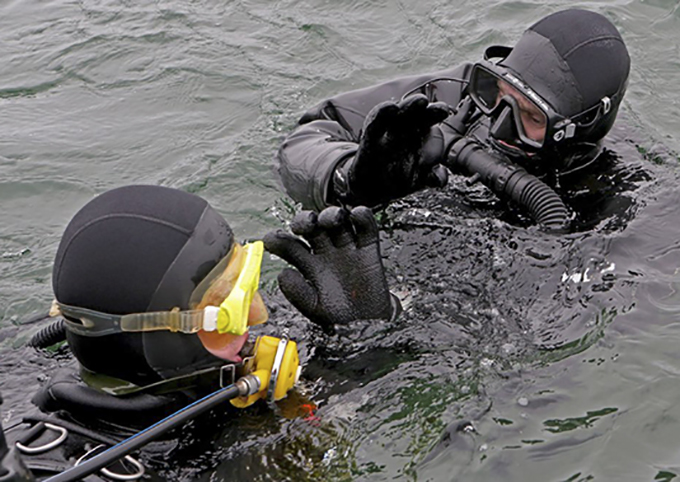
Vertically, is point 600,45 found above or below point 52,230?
above

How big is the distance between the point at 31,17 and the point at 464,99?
14.9ft

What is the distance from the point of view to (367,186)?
3686 mm

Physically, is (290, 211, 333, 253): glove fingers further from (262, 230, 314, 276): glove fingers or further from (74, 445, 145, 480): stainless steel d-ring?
(74, 445, 145, 480): stainless steel d-ring

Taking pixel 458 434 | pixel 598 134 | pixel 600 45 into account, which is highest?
pixel 600 45

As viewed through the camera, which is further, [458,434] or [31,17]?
[31,17]

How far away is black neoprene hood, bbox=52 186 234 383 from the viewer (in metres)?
2.36

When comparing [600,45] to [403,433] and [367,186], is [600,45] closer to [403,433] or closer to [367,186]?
[367,186]

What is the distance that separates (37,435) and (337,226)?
125cm

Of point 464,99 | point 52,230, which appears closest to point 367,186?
point 464,99

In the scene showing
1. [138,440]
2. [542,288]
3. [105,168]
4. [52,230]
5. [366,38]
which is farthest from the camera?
[366,38]

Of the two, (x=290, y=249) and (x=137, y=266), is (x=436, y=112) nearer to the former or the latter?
(x=290, y=249)

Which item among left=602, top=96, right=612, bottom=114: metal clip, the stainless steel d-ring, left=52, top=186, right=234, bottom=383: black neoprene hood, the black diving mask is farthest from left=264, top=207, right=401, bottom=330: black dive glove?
left=602, top=96, right=612, bottom=114: metal clip

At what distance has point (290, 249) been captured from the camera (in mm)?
3068

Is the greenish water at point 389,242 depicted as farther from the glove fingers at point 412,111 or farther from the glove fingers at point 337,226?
the glove fingers at point 412,111
